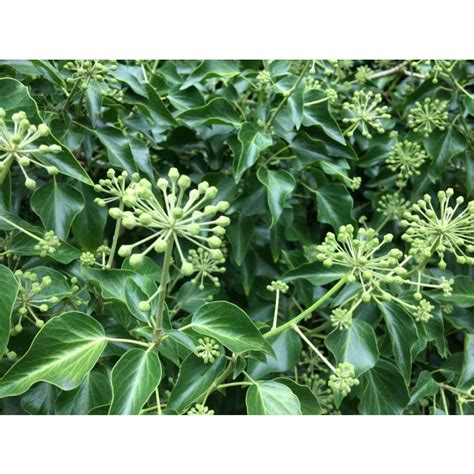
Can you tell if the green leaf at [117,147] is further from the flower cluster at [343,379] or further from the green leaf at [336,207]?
the flower cluster at [343,379]

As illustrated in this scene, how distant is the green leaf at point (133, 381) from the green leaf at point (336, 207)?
917 millimetres

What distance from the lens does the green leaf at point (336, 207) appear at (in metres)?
1.84

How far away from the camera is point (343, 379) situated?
1.32 meters

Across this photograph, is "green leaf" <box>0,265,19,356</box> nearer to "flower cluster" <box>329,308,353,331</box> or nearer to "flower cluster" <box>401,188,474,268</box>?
"flower cluster" <box>329,308,353,331</box>

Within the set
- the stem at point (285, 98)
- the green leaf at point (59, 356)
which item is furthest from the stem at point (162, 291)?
the stem at point (285, 98)

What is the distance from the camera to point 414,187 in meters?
2.04

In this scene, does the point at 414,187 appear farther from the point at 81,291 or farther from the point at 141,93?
the point at 81,291

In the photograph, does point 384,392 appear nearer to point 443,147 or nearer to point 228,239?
point 228,239

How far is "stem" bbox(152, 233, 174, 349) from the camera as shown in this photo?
949 mm

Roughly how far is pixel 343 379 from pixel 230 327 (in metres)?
0.33

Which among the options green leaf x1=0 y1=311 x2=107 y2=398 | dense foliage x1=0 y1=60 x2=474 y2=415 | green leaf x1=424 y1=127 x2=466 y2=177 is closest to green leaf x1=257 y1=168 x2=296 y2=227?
dense foliage x1=0 y1=60 x2=474 y2=415

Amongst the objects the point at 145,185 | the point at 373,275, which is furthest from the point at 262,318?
the point at 145,185

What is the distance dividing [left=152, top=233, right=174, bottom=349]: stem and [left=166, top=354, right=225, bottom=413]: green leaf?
6.3 inches

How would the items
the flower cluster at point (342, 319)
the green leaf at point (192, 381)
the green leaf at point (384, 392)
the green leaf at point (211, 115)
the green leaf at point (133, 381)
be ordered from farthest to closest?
the green leaf at point (211, 115) < the green leaf at point (384, 392) < the flower cluster at point (342, 319) < the green leaf at point (192, 381) < the green leaf at point (133, 381)
